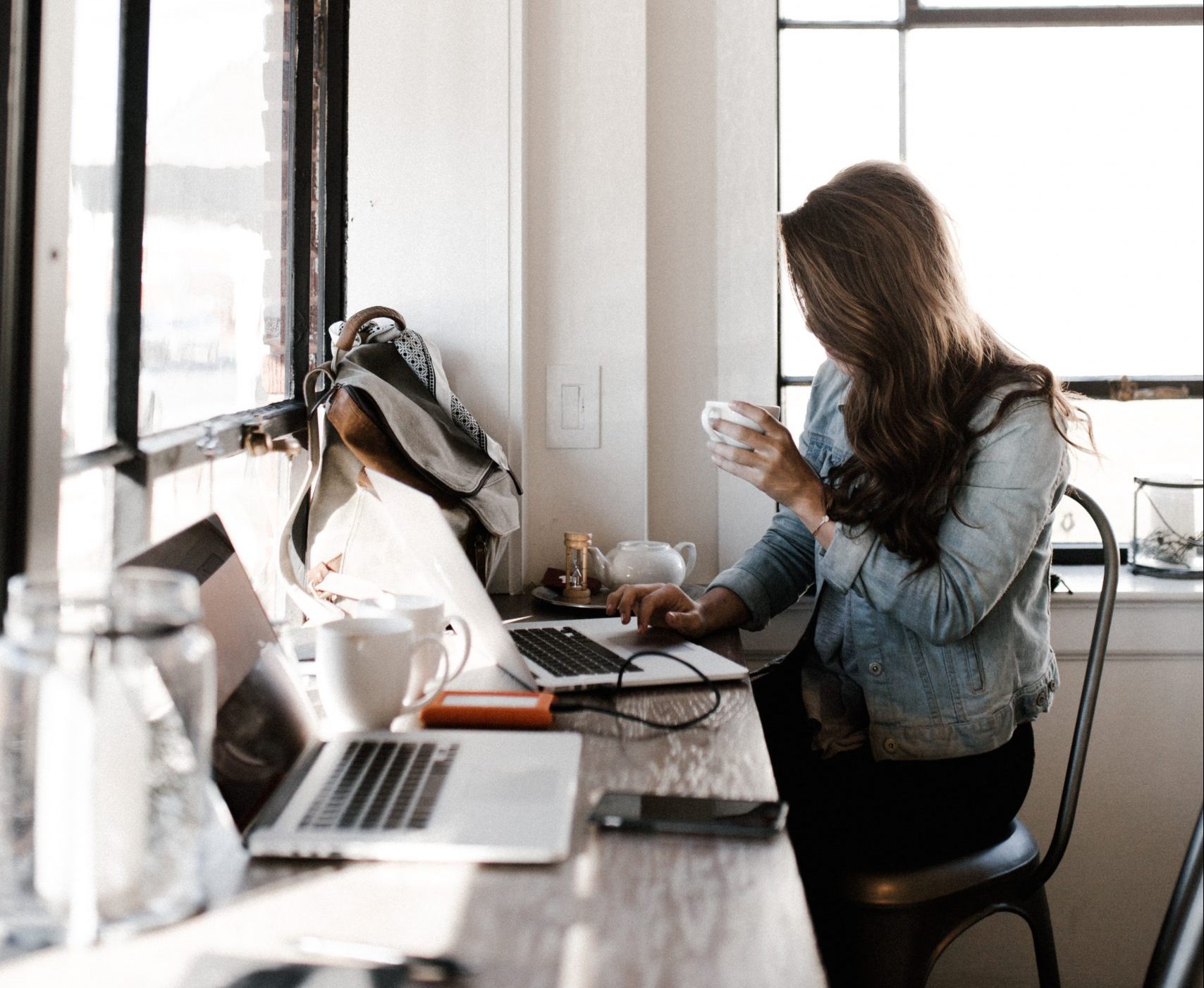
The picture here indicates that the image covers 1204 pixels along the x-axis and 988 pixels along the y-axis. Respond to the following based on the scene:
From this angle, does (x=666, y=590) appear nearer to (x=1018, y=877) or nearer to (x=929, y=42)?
(x=1018, y=877)

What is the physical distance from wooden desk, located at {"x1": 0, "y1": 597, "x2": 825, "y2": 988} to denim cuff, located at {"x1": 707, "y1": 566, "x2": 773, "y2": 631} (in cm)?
85

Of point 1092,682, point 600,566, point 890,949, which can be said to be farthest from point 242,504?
point 1092,682

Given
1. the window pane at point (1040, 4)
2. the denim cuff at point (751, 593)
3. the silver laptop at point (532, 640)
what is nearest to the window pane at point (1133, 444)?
the window pane at point (1040, 4)

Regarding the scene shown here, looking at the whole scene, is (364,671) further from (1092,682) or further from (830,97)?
(830,97)

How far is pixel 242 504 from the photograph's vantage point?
160cm

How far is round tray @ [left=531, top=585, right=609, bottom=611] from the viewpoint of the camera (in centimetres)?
177

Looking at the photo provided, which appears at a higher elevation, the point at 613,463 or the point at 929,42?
the point at 929,42

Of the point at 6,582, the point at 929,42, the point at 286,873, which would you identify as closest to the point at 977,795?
the point at 286,873

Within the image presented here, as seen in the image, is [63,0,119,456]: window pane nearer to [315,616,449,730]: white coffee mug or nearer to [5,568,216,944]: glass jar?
[315,616,449,730]: white coffee mug

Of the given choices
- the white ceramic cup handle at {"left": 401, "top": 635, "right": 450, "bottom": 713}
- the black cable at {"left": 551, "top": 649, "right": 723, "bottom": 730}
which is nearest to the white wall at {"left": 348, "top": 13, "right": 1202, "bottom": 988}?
the black cable at {"left": 551, "top": 649, "right": 723, "bottom": 730}

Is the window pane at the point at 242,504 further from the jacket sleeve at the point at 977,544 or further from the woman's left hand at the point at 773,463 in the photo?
the jacket sleeve at the point at 977,544

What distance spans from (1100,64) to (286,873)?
2299mm

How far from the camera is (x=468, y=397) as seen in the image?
2057 millimetres

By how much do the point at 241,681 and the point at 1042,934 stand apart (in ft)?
3.78
